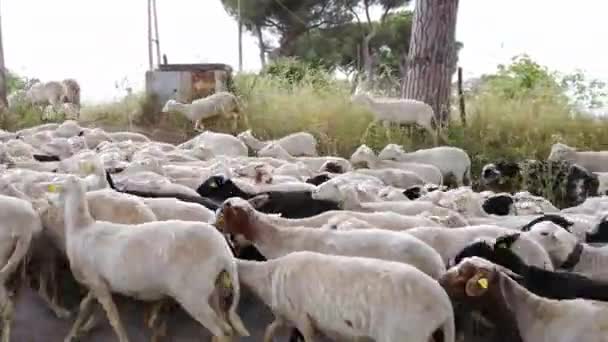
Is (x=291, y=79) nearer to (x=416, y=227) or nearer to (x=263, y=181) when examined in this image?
(x=263, y=181)

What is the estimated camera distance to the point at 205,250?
13.2 feet

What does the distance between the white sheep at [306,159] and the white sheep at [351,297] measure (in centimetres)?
434

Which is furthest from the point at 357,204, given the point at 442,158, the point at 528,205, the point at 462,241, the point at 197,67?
the point at 197,67

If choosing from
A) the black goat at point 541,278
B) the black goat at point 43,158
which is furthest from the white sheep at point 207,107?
the black goat at point 541,278

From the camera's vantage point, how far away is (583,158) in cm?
934

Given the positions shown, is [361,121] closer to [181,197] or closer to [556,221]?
[181,197]

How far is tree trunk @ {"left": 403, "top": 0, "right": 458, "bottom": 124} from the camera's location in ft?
37.9

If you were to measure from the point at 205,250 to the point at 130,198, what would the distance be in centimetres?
127

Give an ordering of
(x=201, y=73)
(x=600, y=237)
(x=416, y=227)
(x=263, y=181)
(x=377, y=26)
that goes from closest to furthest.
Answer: (x=416, y=227) < (x=600, y=237) < (x=263, y=181) < (x=201, y=73) < (x=377, y=26)

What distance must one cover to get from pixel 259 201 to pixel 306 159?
10.6 ft

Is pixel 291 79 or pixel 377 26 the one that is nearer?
pixel 291 79

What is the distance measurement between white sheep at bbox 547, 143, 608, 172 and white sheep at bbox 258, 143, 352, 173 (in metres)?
2.40

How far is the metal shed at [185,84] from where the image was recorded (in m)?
13.4

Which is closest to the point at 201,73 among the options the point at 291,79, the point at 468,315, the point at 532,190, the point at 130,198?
the point at 291,79
